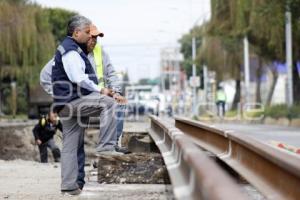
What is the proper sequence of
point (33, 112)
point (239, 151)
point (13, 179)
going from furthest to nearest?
1. point (33, 112)
2. point (13, 179)
3. point (239, 151)

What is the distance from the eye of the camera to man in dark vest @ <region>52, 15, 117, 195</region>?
7852mm

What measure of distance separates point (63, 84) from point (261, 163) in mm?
2523

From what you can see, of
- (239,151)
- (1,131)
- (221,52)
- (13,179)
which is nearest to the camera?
(239,151)

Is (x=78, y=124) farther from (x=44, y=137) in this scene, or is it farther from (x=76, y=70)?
(x=44, y=137)

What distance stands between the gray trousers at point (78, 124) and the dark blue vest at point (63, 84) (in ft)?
0.22

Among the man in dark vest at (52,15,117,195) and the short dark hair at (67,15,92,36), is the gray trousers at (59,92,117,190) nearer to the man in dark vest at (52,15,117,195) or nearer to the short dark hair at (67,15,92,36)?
the man in dark vest at (52,15,117,195)

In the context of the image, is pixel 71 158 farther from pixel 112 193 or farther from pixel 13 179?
pixel 13 179

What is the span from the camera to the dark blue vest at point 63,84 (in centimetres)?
789

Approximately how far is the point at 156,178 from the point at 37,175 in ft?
14.8

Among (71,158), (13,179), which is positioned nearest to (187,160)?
(71,158)

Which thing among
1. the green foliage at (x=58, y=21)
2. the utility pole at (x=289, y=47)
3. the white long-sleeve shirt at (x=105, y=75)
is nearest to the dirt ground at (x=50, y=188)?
the white long-sleeve shirt at (x=105, y=75)

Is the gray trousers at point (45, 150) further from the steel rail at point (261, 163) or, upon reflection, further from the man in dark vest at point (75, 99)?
the man in dark vest at point (75, 99)

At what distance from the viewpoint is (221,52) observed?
60.2 metres

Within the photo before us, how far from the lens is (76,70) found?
307 inches
